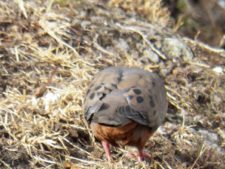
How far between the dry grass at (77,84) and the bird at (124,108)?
1.03 ft

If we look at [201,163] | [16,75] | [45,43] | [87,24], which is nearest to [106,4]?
[87,24]

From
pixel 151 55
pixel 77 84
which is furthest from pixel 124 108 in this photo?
pixel 151 55

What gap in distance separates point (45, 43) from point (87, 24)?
0.59 m

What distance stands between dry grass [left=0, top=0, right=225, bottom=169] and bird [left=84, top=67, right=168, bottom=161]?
31 centimetres

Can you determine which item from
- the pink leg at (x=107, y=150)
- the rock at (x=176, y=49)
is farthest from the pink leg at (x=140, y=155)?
the rock at (x=176, y=49)

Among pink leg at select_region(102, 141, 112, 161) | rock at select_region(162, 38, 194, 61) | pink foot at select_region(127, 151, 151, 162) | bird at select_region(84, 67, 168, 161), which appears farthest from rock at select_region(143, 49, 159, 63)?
pink leg at select_region(102, 141, 112, 161)

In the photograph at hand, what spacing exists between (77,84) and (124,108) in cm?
128

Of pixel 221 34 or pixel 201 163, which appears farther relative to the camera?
pixel 221 34

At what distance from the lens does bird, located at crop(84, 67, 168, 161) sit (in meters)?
5.09

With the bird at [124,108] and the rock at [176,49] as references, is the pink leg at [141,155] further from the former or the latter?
the rock at [176,49]

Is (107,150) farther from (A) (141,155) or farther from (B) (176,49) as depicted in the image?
(B) (176,49)

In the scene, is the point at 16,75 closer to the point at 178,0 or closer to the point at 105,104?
the point at 105,104

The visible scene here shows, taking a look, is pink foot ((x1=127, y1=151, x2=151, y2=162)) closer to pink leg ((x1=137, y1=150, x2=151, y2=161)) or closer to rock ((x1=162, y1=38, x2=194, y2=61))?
pink leg ((x1=137, y1=150, x2=151, y2=161))

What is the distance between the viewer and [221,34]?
10.2m
